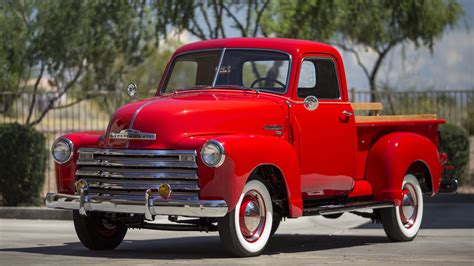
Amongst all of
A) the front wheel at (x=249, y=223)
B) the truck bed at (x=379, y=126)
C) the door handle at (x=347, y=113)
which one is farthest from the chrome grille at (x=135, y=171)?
the truck bed at (x=379, y=126)

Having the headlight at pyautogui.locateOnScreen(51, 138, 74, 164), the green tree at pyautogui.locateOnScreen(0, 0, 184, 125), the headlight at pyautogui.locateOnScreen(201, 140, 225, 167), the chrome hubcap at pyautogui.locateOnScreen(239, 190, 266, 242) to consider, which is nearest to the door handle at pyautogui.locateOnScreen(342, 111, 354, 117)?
the chrome hubcap at pyautogui.locateOnScreen(239, 190, 266, 242)

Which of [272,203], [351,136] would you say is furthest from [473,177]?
[272,203]

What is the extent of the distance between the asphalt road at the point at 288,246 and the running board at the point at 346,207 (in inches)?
16.0

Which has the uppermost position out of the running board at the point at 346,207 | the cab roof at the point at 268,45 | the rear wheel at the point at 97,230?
the cab roof at the point at 268,45

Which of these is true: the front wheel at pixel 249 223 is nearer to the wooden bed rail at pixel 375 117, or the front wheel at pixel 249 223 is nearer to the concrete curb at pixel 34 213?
the wooden bed rail at pixel 375 117

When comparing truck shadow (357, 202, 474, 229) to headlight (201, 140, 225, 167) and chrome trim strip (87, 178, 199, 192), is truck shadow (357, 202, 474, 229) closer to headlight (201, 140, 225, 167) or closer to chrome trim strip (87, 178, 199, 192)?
chrome trim strip (87, 178, 199, 192)

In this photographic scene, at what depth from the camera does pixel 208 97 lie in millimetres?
11102

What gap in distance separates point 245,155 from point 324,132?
65.0 inches

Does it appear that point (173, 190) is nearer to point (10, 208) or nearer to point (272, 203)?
point (272, 203)

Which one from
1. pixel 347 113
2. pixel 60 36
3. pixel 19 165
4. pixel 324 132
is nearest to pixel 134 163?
pixel 324 132

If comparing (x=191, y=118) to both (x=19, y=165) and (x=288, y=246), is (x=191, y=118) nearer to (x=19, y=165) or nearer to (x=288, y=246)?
(x=288, y=246)

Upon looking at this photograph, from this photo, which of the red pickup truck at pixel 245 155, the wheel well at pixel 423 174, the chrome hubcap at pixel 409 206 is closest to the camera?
the red pickup truck at pixel 245 155

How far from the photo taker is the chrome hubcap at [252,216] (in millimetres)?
10469

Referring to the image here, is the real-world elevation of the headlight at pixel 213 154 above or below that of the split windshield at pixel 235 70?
A: below
